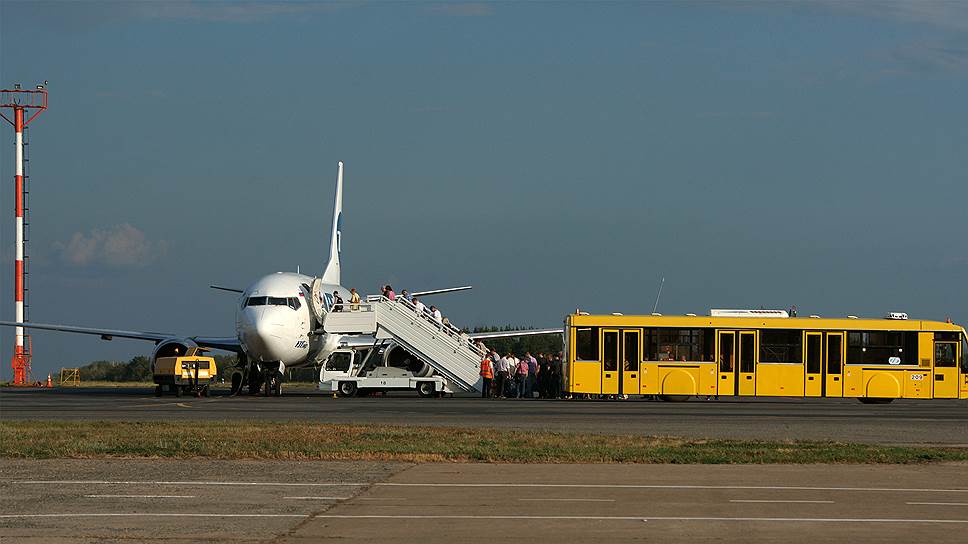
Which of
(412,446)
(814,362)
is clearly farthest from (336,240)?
(412,446)

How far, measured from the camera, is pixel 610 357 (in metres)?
38.8

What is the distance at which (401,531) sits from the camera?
10.8 m

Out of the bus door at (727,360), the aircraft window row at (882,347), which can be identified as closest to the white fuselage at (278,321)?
the bus door at (727,360)

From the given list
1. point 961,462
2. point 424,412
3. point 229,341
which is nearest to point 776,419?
point 424,412

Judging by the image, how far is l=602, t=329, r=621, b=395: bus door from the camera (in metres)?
38.8

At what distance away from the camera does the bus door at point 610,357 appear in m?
38.8

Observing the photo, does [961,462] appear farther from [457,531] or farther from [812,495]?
[457,531]

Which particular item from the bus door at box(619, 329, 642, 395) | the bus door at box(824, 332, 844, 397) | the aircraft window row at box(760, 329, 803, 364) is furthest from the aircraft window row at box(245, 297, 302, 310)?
the bus door at box(824, 332, 844, 397)

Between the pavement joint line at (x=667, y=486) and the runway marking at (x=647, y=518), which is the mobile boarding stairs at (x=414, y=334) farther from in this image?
the runway marking at (x=647, y=518)

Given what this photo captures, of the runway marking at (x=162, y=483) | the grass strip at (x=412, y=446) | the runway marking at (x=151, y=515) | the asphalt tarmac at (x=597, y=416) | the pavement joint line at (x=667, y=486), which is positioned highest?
the runway marking at (x=151, y=515)

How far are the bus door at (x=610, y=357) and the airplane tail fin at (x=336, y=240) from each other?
21.1 meters

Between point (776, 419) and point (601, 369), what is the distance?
11.1m

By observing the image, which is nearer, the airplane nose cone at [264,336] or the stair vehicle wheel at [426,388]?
the airplane nose cone at [264,336]

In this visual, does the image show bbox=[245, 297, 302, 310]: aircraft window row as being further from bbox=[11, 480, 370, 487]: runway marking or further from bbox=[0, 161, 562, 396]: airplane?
bbox=[11, 480, 370, 487]: runway marking
